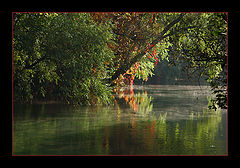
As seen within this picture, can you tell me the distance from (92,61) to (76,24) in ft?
5.41

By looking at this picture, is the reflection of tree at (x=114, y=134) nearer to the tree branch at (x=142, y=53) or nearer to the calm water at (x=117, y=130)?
the calm water at (x=117, y=130)

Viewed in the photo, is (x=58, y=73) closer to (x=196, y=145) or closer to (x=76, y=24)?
(x=76, y=24)

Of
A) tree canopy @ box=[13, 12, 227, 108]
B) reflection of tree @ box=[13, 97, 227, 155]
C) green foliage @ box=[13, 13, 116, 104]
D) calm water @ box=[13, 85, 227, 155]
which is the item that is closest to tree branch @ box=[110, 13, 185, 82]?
tree canopy @ box=[13, 12, 227, 108]

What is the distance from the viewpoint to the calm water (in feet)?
33.9

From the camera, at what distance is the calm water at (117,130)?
1033 centimetres

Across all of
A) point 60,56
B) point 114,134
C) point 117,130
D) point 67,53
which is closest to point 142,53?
point 67,53

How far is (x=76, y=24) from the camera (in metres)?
15.7

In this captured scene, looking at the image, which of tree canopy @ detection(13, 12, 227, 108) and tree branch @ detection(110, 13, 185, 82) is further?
tree branch @ detection(110, 13, 185, 82)

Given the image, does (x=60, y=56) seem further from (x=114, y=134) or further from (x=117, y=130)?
(x=114, y=134)

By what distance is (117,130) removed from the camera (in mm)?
12961

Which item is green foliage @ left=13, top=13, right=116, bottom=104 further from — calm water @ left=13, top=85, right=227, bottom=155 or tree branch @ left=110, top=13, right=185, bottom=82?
tree branch @ left=110, top=13, right=185, bottom=82

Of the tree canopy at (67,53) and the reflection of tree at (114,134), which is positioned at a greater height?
the tree canopy at (67,53)

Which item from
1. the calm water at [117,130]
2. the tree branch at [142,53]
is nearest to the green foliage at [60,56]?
the calm water at [117,130]
